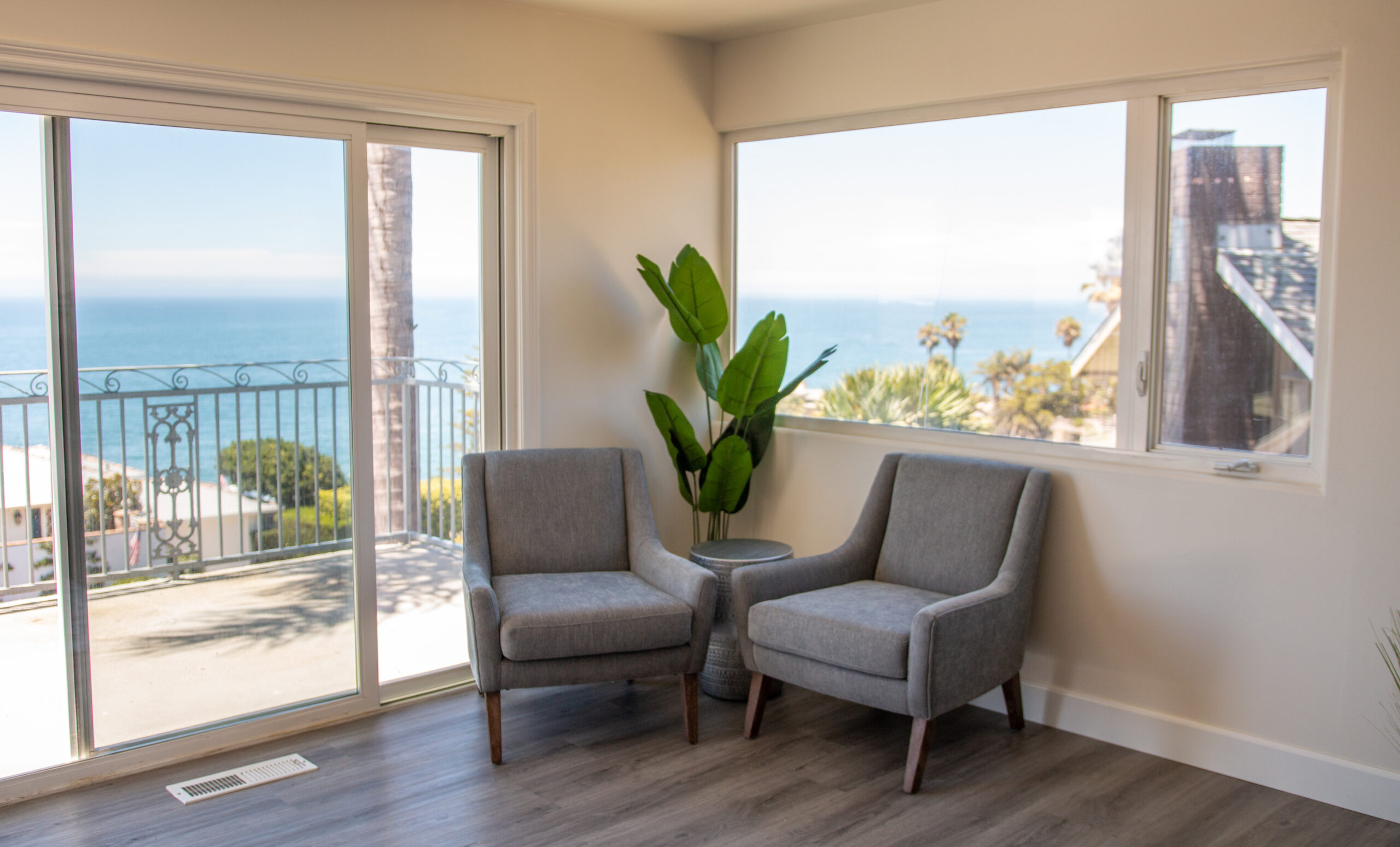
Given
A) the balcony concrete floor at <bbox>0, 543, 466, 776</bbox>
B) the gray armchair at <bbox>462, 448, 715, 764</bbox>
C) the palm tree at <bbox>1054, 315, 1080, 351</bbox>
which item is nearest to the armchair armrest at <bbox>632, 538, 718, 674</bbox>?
the gray armchair at <bbox>462, 448, 715, 764</bbox>

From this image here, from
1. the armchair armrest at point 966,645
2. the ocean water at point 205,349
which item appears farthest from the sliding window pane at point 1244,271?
the ocean water at point 205,349

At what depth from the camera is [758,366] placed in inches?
160

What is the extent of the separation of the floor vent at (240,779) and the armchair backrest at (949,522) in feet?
6.69

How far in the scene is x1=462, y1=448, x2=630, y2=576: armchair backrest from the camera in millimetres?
3852

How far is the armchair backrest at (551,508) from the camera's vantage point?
3.85 metres

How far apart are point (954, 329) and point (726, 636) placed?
4.63ft

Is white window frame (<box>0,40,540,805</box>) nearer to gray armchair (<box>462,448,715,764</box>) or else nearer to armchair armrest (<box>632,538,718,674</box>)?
gray armchair (<box>462,448,715,764</box>)

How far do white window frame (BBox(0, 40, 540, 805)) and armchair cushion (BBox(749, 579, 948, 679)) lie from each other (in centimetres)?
123

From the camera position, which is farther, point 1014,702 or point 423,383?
point 423,383

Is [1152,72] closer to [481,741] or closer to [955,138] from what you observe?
[955,138]

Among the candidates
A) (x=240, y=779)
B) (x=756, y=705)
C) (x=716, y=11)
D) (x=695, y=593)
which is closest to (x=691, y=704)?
(x=756, y=705)

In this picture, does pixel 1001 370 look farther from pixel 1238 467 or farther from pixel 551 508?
pixel 551 508

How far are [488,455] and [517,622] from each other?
2.59 feet

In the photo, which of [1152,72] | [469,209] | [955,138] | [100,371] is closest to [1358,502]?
[1152,72]
